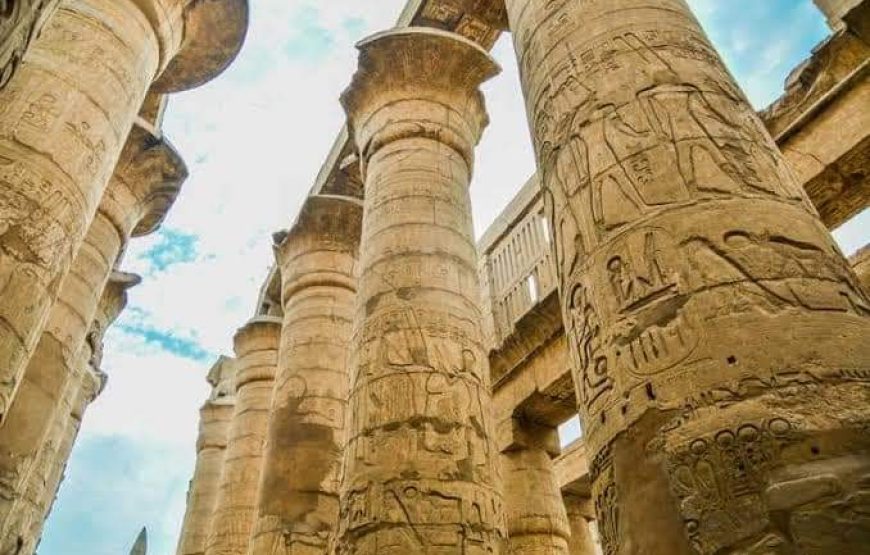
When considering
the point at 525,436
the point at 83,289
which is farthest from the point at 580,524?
the point at 83,289

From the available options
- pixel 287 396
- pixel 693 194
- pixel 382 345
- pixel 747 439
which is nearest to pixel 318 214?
pixel 287 396

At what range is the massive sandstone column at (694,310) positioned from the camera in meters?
1.65

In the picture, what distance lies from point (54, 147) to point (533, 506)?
647 cm

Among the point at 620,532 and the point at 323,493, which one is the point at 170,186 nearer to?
the point at 323,493

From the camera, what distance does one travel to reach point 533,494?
793cm

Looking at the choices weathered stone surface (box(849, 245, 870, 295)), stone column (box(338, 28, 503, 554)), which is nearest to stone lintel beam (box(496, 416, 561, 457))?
stone column (box(338, 28, 503, 554))

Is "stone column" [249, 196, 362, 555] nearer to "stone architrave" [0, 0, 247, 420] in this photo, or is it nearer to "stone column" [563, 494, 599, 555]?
"stone architrave" [0, 0, 247, 420]

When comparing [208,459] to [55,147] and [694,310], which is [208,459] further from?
[694,310]

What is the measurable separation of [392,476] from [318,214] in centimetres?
556

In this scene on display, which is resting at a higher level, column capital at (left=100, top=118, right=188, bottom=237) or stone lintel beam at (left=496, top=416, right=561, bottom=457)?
column capital at (left=100, top=118, right=188, bottom=237)

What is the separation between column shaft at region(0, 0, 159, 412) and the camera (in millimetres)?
3316

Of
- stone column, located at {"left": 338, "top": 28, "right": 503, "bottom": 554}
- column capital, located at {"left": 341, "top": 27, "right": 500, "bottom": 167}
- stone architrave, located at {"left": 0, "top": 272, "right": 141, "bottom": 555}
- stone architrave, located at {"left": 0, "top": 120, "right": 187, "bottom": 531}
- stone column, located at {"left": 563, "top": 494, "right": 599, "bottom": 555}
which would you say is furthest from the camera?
stone column, located at {"left": 563, "top": 494, "right": 599, "bottom": 555}

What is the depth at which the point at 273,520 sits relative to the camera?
658cm

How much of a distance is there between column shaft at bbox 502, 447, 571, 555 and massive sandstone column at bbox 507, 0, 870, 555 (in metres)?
5.69
